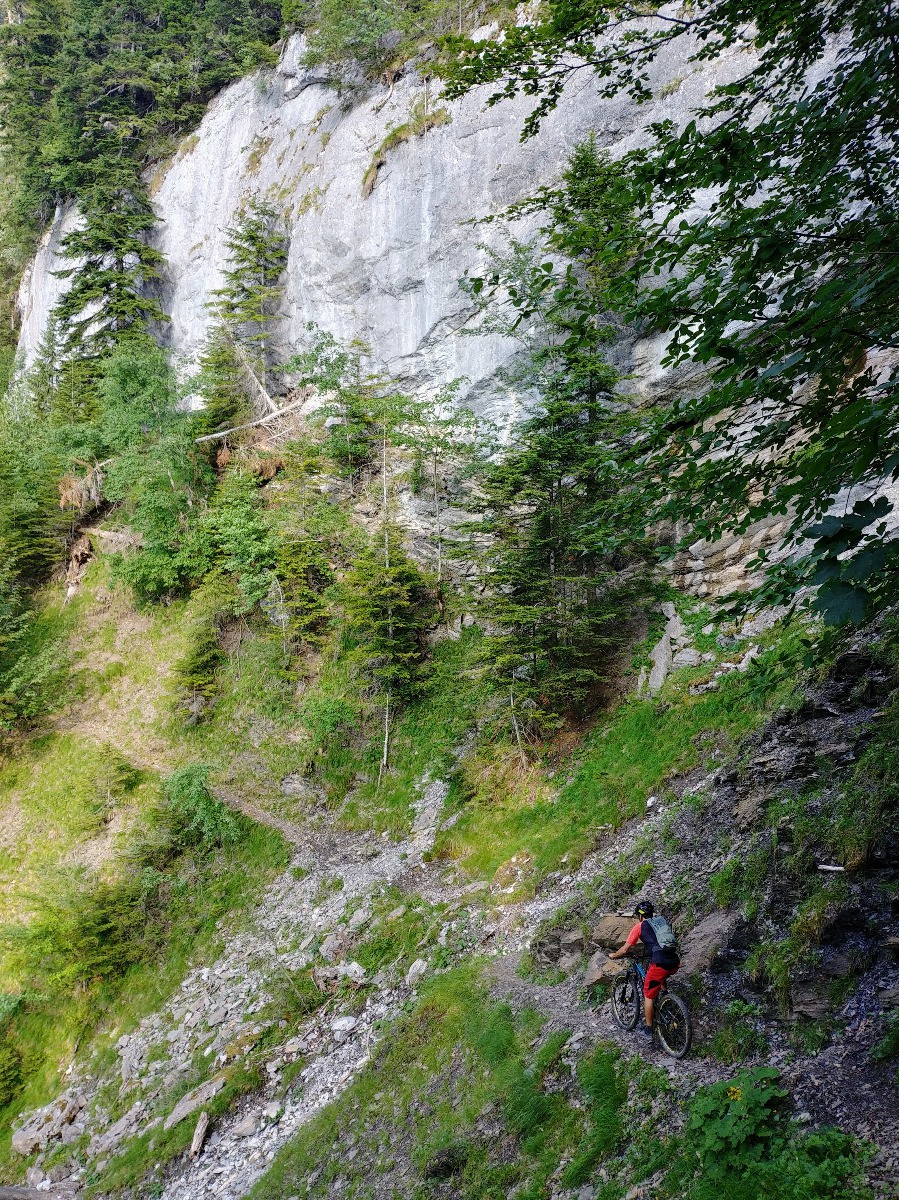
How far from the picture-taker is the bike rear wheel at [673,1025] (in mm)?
5203

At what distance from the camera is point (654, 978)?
5539mm

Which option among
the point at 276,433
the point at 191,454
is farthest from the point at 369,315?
the point at 191,454

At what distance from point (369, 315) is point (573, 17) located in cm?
1942

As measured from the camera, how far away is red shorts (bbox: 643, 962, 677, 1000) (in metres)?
5.53

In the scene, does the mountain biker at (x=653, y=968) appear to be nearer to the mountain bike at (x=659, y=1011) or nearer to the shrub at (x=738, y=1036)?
the mountain bike at (x=659, y=1011)

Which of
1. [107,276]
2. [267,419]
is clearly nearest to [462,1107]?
[267,419]

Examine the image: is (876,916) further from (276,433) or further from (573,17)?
(276,433)

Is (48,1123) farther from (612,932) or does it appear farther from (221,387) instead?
(221,387)

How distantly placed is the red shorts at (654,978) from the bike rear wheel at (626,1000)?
52 cm

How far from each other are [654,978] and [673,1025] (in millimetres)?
379

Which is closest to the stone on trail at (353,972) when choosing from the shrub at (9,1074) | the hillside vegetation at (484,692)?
the hillside vegetation at (484,692)

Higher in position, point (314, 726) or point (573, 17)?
point (573, 17)

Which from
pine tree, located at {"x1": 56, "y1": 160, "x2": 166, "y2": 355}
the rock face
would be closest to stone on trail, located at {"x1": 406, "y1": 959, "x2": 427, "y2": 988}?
the rock face

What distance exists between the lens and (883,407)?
228cm
